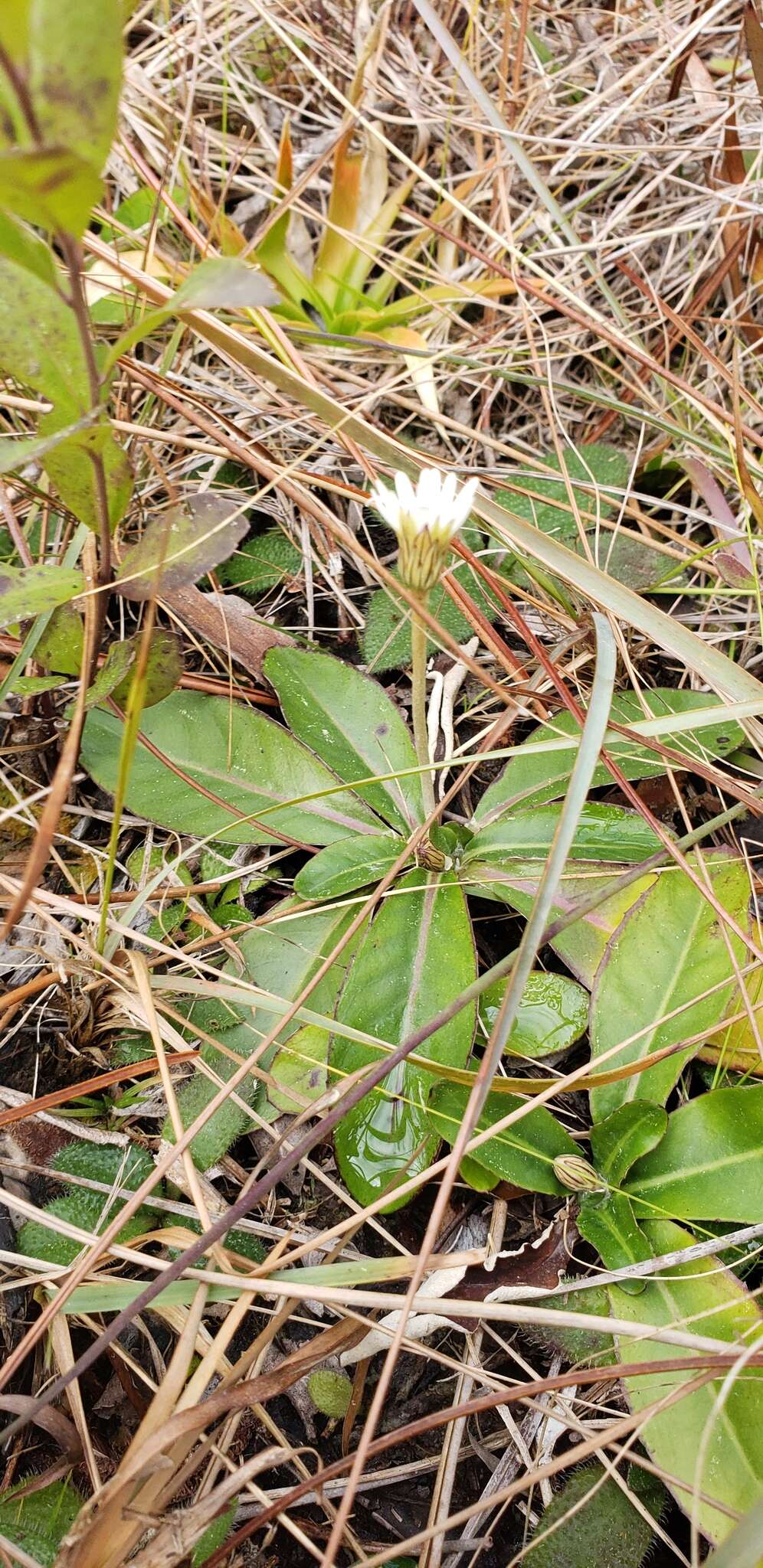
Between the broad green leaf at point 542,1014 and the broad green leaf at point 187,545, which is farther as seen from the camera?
the broad green leaf at point 542,1014

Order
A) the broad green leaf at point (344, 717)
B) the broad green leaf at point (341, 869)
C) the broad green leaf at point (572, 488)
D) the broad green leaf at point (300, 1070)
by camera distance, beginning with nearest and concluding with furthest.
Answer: the broad green leaf at point (300, 1070)
the broad green leaf at point (341, 869)
the broad green leaf at point (344, 717)
the broad green leaf at point (572, 488)

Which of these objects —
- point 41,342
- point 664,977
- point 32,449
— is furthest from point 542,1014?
point 41,342

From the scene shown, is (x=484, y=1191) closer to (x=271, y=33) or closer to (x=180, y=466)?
(x=180, y=466)

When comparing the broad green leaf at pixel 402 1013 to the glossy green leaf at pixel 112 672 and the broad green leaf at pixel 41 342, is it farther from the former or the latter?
the broad green leaf at pixel 41 342

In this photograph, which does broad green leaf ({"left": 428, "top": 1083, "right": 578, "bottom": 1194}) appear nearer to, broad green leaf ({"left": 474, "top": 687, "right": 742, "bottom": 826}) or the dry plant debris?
the dry plant debris

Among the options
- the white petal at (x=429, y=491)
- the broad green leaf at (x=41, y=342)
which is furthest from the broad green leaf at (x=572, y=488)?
the broad green leaf at (x=41, y=342)

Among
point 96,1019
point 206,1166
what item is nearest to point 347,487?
point 96,1019
